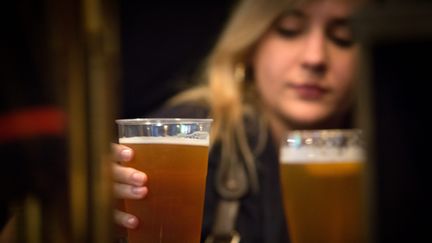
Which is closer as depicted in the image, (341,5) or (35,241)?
(35,241)

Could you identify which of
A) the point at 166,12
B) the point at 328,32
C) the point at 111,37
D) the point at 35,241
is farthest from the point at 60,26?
the point at 166,12

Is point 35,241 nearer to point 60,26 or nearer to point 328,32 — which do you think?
point 60,26

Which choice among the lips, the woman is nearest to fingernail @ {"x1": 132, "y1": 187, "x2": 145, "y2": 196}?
the woman

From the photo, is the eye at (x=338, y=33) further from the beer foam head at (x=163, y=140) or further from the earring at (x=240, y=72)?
the beer foam head at (x=163, y=140)

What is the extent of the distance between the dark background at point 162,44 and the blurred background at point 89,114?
1.37 metres

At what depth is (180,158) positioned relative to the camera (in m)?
0.74

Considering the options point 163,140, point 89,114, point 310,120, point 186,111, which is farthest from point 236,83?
point 89,114

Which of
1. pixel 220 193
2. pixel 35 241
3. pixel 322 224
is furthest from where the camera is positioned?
pixel 220 193

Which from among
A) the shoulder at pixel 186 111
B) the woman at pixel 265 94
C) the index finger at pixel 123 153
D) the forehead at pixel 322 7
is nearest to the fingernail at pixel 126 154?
the index finger at pixel 123 153

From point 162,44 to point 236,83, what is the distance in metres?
0.36

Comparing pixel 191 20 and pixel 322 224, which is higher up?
pixel 191 20

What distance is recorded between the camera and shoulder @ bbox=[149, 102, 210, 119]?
1751 mm

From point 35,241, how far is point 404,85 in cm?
34

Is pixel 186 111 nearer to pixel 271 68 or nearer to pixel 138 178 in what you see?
pixel 271 68
